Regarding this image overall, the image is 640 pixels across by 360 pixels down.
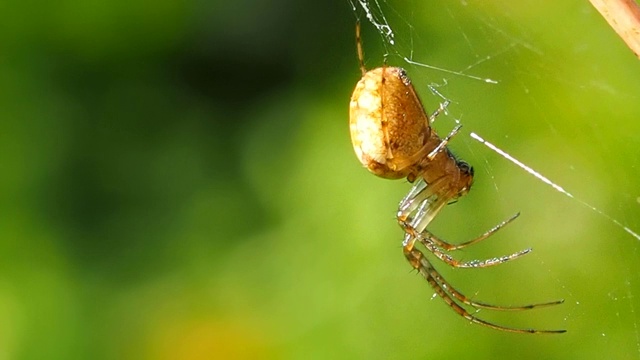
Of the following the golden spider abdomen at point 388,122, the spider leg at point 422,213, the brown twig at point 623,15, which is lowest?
the brown twig at point 623,15

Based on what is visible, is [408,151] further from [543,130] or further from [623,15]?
[623,15]

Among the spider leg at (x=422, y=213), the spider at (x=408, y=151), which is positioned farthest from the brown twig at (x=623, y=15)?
the spider leg at (x=422, y=213)

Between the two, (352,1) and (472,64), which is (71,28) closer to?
(352,1)

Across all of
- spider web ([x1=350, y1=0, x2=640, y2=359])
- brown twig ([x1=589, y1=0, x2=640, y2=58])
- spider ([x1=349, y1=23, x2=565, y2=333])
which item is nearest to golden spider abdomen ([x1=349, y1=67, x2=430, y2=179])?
spider ([x1=349, y1=23, x2=565, y2=333])

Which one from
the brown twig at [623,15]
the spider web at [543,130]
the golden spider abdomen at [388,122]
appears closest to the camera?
the brown twig at [623,15]

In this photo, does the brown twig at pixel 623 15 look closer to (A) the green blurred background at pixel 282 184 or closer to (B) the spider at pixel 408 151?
(B) the spider at pixel 408 151

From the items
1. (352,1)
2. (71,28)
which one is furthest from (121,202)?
(352,1)

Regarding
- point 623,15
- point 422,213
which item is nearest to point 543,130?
point 422,213

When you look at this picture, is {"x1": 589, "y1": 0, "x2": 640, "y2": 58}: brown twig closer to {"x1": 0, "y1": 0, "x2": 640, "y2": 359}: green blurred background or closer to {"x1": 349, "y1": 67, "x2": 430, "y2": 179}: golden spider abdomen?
{"x1": 349, "y1": 67, "x2": 430, "y2": 179}: golden spider abdomen
